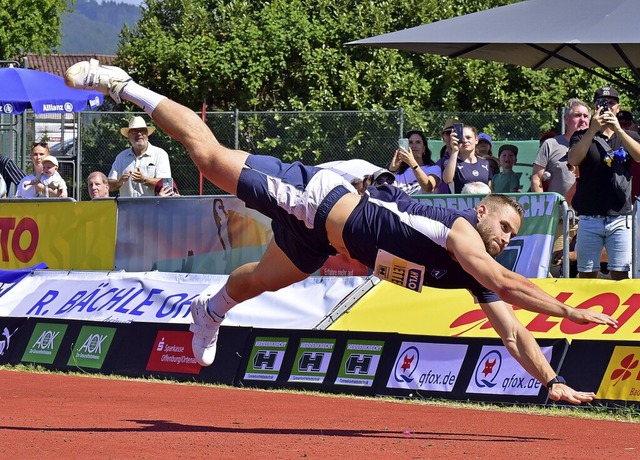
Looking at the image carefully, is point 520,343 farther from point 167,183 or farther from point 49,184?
point 49,184

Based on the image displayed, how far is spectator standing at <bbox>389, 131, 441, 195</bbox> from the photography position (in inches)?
531

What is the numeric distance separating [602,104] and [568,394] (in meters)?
4.80

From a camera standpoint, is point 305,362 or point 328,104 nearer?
point 305,362

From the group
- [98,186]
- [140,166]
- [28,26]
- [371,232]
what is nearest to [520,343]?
[371,232]

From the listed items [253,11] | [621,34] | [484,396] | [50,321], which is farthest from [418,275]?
[253,11]

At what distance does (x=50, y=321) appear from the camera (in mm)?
13430

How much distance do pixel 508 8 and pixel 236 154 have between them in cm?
634

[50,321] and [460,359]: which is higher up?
[460,359]

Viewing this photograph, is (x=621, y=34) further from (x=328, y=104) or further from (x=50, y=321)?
(x=328, y=104)

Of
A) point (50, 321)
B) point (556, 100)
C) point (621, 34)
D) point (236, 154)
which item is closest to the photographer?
point (236, 154)

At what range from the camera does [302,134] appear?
1939 cm

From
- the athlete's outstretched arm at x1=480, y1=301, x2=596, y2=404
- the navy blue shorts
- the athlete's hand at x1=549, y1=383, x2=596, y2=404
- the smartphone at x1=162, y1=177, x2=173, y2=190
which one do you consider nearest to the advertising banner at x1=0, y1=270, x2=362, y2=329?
the smartphone at x1=162, y1=177, x2=173, y2=190

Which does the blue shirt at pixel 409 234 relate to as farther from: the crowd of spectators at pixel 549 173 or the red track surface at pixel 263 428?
the red track surface at pixel 263 428

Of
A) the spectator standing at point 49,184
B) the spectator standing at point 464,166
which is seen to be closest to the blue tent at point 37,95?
the spectator standing at point 49,184
